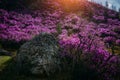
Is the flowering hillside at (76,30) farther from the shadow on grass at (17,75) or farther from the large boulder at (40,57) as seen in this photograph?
the shadow on grass at (17,75)

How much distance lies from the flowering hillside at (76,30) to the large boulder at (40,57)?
0.55m

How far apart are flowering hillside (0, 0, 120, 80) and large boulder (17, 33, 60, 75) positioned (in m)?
0.55

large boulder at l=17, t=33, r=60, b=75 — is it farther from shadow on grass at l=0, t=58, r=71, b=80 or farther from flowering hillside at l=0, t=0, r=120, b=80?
flowering hillside at l=0, t=0, r=120, b=80

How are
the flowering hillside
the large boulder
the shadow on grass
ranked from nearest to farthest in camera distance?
the shadow on grass < the flowering hillside < the large boulder

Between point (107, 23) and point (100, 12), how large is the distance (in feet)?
18.2

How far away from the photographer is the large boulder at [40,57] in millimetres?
15336

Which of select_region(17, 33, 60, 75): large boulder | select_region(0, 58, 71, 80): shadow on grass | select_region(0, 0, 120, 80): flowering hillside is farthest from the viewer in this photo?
select_region(17, 33, 60, 75): large boulder

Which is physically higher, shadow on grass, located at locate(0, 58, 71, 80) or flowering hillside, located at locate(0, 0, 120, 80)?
flowering hillside, located at locate(0, 0, 120, 80)

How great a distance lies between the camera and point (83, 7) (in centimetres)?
4319

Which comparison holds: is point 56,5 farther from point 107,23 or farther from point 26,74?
point 26,74

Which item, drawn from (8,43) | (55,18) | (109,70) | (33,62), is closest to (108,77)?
(109,70)

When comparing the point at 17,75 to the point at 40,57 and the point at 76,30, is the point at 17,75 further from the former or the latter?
the point at 76,30

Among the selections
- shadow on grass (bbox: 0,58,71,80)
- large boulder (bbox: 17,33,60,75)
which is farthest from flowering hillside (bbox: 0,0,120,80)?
shadow on grass (bbox: 0,58,71,80)

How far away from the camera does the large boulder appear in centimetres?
1534
